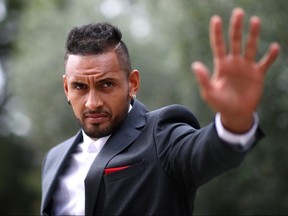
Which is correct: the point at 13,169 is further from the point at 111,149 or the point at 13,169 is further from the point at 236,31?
the point at 236,31

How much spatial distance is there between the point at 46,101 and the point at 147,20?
3.27 meters

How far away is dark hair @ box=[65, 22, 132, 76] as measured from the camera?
3820 millimetres

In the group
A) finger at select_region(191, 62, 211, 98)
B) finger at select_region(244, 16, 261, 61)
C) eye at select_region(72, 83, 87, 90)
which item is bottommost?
eye at select_region(72, 83, 87, 90)

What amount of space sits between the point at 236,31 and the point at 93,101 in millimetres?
1263

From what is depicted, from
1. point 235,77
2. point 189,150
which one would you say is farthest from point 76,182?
point 235,77

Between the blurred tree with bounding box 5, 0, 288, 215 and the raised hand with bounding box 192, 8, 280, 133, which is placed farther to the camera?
the blurred tree with bounding box 5, 0, 288, 215

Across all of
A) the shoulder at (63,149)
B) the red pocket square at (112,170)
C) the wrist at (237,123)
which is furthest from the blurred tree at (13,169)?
the wrist at (237,123)

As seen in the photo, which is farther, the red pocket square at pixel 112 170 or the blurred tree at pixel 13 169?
the blurred tree at pixel 13 169

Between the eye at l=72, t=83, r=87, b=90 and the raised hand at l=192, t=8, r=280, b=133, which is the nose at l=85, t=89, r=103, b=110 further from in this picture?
the raised hand at l=192, t=8, r=280, b=133

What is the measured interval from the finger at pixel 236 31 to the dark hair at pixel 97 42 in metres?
1.24

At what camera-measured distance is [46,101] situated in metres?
15.0

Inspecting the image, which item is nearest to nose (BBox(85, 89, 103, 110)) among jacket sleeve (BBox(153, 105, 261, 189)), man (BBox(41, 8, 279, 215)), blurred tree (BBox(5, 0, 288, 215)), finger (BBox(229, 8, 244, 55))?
man (BBox(41, 8, 279, 215))

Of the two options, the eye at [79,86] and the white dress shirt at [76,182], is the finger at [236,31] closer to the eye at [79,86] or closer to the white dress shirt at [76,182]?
the eye at [79,86]

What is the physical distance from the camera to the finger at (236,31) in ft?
8.77
